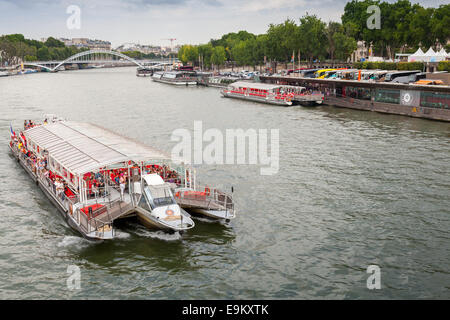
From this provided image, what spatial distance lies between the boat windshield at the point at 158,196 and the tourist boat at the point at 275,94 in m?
46.1

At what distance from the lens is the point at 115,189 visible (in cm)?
2236

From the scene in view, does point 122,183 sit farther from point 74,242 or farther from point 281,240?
point 281,240

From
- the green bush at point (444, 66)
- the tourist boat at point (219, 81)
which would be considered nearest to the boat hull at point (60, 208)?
the green bush at point (444, 66)

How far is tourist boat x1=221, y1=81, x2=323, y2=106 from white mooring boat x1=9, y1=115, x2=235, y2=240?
41.6m

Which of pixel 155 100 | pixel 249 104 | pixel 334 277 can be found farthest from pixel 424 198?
pixel 155 100

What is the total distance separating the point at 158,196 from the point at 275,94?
4914 centimetres

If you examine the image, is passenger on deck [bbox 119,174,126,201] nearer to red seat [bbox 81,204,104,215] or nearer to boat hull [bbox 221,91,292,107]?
red seat [bbox 81,204,104,215]

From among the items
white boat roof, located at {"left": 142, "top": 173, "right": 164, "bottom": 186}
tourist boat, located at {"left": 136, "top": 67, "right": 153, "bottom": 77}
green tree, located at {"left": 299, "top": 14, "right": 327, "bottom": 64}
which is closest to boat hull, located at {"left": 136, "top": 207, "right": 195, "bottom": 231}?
white boat roof, located at {"left": 142, "top": 173, "right": 164, "bottom": 186}

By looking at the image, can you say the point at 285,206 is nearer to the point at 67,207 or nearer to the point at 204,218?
the point at 204,218

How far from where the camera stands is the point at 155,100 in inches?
2968

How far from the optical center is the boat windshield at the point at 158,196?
1939 centimetres

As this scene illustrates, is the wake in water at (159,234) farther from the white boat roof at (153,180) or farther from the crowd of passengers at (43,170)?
the crowd of passengers at (43,170)

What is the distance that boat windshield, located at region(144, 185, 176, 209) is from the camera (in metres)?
19.4
